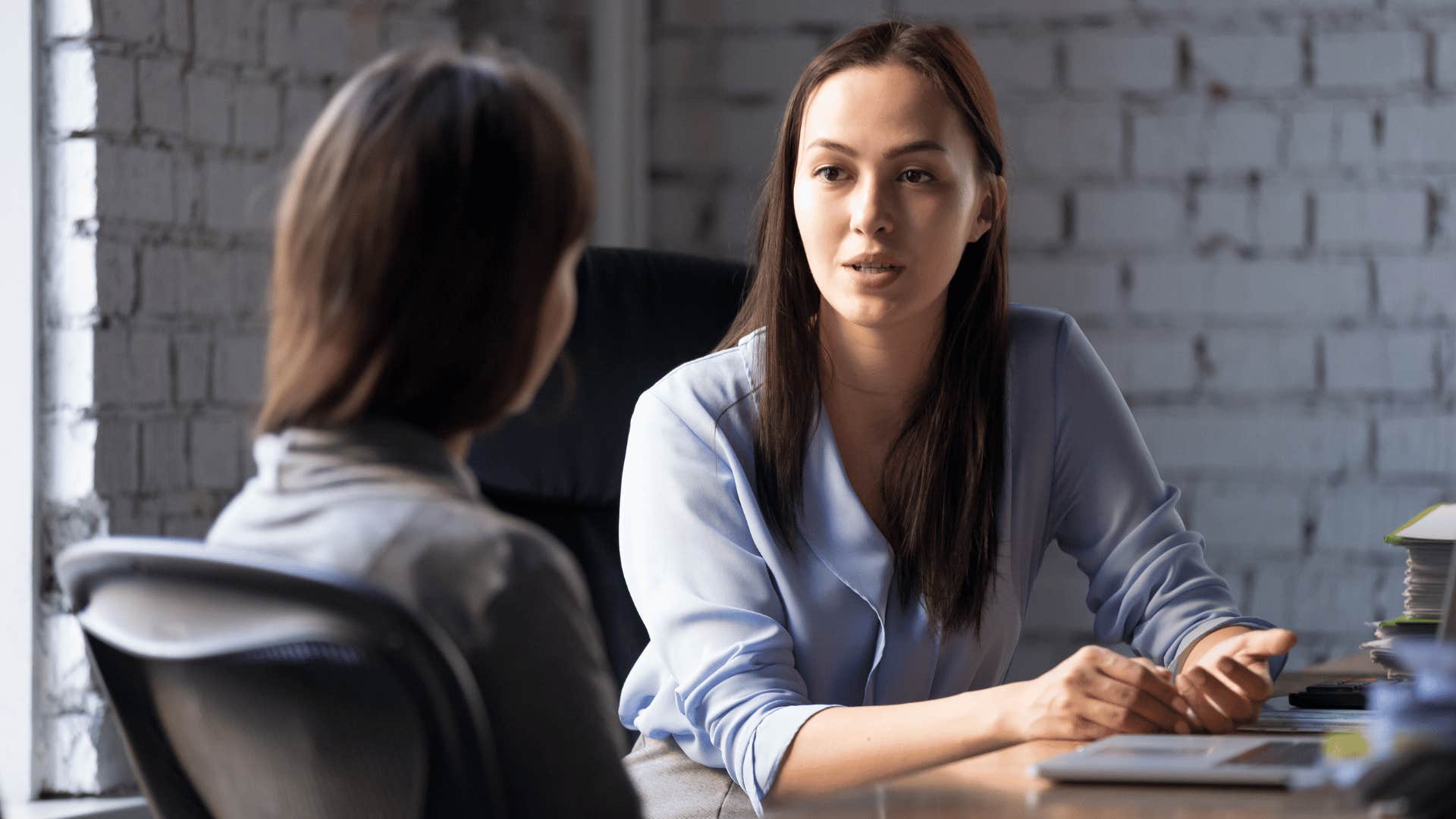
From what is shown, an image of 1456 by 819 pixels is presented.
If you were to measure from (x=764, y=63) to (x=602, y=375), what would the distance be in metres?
1.04

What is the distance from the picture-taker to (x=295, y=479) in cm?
69

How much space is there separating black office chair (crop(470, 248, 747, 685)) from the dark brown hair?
2.92 ft

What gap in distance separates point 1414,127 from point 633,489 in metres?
1.50

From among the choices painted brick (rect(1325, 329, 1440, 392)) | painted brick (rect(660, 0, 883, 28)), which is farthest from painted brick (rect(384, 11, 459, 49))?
painted brick (rect(1325, 329, 1440, 392))

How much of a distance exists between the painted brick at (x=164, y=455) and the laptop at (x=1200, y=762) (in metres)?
1.20

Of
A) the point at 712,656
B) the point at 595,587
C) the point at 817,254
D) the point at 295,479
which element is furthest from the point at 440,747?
the point at 595,587

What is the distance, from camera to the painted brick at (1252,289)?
232 cm

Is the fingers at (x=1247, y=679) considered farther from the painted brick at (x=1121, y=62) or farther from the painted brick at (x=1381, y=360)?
the painted brick at (x=1121, y=62)

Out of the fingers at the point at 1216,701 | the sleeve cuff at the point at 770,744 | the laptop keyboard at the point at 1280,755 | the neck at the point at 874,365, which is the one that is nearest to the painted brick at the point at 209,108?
the neck at the point at 874,365

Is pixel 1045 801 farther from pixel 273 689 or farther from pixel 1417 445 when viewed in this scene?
pixel 1417 445

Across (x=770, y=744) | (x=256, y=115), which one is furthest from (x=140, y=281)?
(x=770, y=744)

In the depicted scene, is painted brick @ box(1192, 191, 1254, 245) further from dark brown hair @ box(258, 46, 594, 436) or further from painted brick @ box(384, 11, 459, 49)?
dark brown hair @ box(258, 46, 594, 436)

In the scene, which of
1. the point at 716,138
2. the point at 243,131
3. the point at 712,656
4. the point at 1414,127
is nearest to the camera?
the point at 712,656

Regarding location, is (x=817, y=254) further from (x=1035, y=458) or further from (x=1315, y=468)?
(x=1315, y=468)
